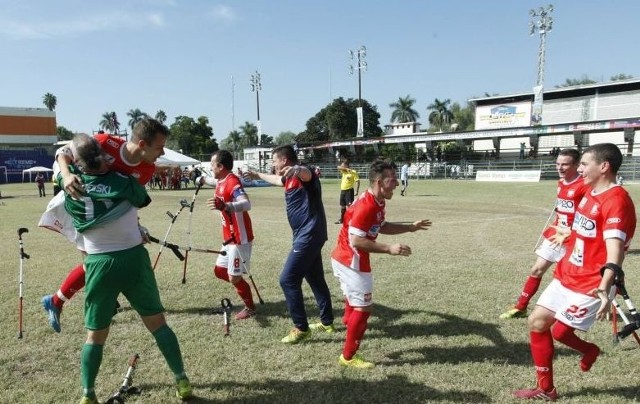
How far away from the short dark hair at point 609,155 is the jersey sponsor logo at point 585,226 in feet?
1.37

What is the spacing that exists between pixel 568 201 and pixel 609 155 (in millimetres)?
2521

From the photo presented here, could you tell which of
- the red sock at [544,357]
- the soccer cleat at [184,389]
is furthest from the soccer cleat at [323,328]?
the red sock at [544,357]

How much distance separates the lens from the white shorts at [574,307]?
3.48m

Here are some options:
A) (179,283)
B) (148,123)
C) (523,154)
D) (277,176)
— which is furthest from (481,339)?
(523,154)

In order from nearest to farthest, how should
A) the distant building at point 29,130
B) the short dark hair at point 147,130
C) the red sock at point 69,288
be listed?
the short dark hair at point 147,130
the red sock at point 69,288
the distant building at point 29,130

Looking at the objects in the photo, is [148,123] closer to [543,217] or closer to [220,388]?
[220,388]

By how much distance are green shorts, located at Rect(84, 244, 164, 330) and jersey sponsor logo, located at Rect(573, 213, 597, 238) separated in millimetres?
3450

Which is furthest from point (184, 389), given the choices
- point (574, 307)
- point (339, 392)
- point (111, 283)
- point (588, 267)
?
point (588, 267)

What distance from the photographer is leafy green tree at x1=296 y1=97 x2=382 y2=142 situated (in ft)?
252

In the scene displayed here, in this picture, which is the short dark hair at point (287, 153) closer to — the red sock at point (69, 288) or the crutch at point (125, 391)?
the crutch at point (125, 391)

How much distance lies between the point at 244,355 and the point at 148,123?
2.57 m

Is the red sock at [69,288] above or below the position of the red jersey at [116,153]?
below

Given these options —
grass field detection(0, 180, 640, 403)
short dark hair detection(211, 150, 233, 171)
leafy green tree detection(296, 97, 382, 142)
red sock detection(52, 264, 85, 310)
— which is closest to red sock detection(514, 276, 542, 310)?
grass field detection(0, 180, 640, 403)

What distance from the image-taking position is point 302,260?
4.99 metres
